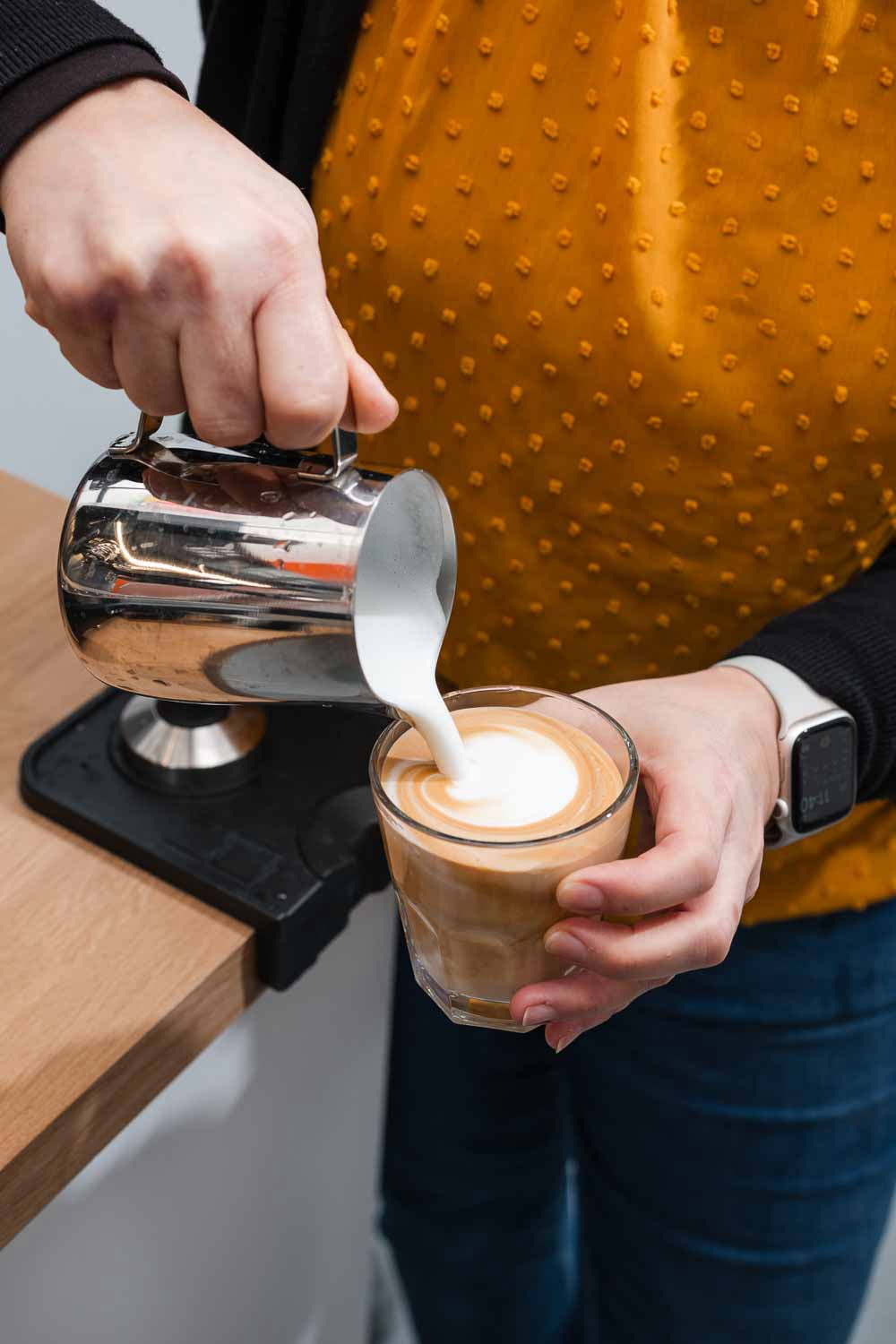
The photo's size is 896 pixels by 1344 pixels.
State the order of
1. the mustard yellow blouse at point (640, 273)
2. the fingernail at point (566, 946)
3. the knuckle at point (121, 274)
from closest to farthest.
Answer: the knuckle at point (121, 274), the fingernail at point (566, 946), the mustard yellow blouse at point (640, 273)

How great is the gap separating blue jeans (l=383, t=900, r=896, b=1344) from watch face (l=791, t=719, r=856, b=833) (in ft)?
0.54

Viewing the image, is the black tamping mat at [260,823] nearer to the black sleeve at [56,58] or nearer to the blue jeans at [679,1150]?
the blue jeans at [679,1150]

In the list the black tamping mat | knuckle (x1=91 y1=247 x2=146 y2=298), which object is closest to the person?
knuckle (x1=91 y1=247 x2=146 y2=298)

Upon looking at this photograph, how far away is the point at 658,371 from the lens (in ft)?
2.48

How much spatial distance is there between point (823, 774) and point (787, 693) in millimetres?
58

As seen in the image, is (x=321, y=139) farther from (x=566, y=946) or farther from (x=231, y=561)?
(x=566, y=946)

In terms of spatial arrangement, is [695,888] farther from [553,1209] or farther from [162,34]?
[162,34]

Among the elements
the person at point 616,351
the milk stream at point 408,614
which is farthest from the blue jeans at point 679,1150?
the milk stream at point 408,614

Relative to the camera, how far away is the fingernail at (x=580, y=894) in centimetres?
59

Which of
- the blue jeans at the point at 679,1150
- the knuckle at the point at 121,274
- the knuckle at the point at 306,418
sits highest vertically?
the knuckle at the point at 121,274

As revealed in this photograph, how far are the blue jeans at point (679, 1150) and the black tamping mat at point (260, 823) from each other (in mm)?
296

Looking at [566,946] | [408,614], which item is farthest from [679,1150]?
[408,614]

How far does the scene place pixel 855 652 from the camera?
805 millimetres

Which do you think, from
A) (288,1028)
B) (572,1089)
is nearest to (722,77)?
(288,1028)
